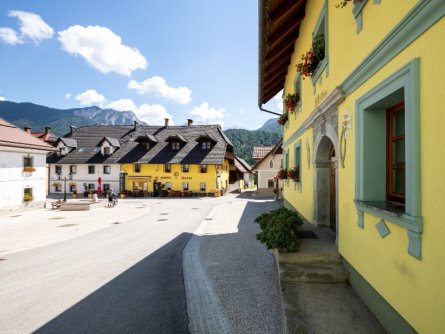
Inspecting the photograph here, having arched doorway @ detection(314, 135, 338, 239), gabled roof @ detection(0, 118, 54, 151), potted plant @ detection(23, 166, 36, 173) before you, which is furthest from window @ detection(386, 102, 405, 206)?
potted plant @ detection(23, 166, 36, 173)

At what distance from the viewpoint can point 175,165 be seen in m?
32.3

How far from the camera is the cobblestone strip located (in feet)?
13.5

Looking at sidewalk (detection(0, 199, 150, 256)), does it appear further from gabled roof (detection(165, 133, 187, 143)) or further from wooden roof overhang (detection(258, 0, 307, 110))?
gabled roof (detection(165, 133, 187, 143))

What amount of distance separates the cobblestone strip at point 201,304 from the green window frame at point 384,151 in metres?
2.71

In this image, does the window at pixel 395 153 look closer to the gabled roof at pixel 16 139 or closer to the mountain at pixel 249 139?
the gabled roof at pixel 16 139

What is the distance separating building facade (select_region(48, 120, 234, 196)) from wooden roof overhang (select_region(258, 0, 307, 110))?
2071cm

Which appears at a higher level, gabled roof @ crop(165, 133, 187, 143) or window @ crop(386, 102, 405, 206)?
gabled roof @ crop(165, 133, 187, 143)

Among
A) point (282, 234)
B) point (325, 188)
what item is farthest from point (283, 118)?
point (282, 234)

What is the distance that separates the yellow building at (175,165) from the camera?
3162 cm

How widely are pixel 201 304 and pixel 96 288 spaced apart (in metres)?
2.55

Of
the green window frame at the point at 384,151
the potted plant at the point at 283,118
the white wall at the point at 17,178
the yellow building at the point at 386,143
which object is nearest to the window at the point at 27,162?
the white wall at the point at 17,178

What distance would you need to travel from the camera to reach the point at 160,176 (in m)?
32.5

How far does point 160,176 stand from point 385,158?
30.6 meters

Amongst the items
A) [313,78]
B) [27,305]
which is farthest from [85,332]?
[313,78]
